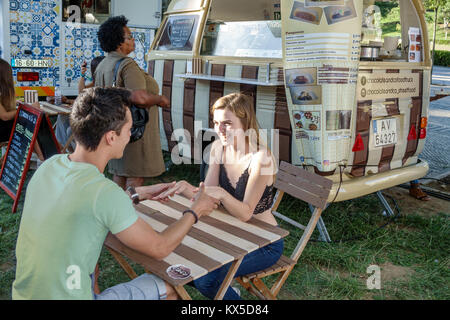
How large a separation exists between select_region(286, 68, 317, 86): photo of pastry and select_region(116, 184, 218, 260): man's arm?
68.5 inches

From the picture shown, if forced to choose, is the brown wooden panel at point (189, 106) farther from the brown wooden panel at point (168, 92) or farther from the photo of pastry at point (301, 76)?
the photo of pastry at point (301, 76)

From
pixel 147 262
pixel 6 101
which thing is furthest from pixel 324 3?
pixel 6 101

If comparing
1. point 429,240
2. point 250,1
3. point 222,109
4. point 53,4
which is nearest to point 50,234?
point 222,109

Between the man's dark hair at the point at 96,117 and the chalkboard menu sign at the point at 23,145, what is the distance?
2.66 m

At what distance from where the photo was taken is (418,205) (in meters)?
4.89

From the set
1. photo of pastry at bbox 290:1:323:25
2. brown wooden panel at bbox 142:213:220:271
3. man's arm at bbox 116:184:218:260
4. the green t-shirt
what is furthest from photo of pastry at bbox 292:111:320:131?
the green t-shirt

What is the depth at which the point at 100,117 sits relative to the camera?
1864 millimetres

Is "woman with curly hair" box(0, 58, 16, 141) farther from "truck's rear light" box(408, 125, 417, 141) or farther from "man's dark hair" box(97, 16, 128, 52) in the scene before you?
"truck's rear light" box(408, 125, 417, 141)

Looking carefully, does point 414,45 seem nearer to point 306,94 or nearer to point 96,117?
point 306,94

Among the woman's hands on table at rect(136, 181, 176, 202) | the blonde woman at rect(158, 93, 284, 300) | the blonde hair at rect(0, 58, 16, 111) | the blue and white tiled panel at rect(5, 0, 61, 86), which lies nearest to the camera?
the blonde woman at rect(158, 93, 284, 300)

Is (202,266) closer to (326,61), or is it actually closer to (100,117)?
(100,117)

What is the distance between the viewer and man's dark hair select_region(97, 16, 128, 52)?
12.5 ft

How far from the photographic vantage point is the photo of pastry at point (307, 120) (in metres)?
3.52

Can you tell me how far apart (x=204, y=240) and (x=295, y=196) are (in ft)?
3.62
